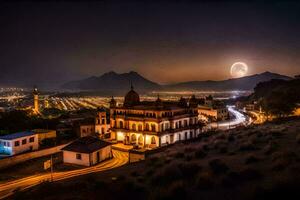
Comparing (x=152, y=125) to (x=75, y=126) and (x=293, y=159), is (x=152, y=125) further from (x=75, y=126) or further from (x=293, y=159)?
(x=293, y=159)

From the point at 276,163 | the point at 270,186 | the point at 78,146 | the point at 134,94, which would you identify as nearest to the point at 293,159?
the point at 276,163

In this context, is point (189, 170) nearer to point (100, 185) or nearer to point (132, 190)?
point (132, 190)

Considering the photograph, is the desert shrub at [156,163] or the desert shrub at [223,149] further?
the desert shrub at [223,149]

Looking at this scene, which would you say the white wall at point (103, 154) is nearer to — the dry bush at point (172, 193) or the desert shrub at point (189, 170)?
the desert shrub at point (189, 170)

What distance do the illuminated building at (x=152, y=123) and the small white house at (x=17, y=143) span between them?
605 inches

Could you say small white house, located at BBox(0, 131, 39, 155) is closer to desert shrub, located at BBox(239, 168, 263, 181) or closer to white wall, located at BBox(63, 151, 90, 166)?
white wall, located at BBox(63, 151, 90, 166)

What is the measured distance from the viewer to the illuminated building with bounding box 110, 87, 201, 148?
155 feet

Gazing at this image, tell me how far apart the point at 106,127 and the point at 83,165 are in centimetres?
2173

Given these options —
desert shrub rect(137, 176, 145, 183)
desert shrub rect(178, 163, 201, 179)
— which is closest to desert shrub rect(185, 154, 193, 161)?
desert shrub rect(178, 163, 201, 179)

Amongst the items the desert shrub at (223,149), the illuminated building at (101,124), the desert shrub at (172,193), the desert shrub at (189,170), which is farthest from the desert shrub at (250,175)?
the illuminated building at (101,124)

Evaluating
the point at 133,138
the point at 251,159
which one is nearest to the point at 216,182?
the point at 251,159

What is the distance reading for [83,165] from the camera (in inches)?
1382

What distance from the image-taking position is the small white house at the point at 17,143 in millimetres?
38281

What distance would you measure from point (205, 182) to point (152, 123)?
110 ft
